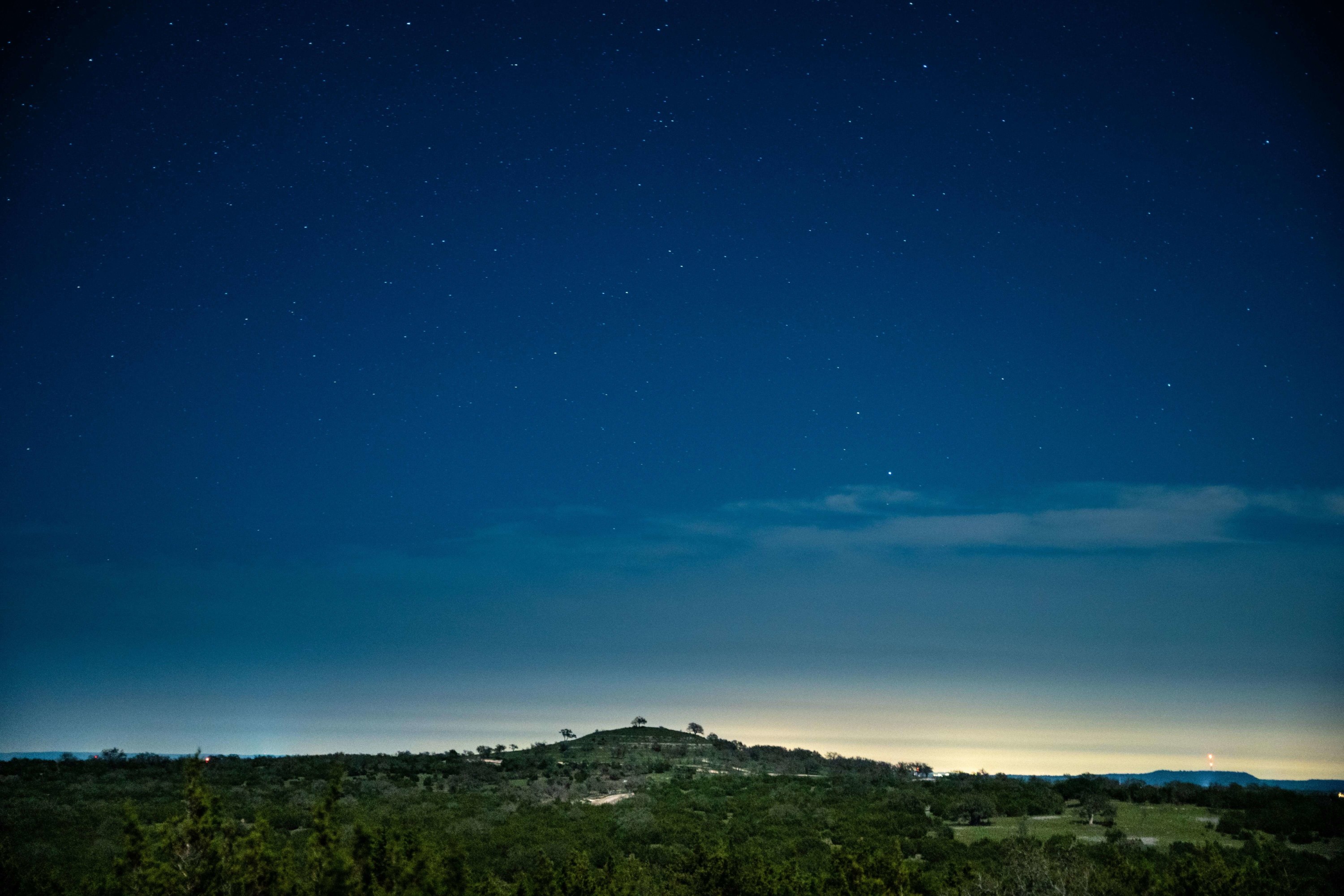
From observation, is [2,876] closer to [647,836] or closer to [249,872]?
[249,872]

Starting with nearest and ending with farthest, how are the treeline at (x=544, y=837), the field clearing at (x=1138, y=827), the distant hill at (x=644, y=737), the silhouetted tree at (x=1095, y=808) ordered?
the treeline at (x=544, y=837) < the field clearing at (x=1138, y=827) < the silhouetted tree at (x=1095, y=808) < the distant hill at (x=644, y=737)

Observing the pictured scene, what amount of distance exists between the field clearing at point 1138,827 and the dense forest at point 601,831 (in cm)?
44

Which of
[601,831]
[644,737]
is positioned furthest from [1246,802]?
[644,737]

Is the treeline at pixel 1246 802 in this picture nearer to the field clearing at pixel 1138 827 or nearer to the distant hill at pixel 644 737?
the field clearing at pixel 1138 827

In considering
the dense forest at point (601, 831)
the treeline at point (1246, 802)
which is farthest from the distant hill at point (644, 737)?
the treeline at point (1246, 802)

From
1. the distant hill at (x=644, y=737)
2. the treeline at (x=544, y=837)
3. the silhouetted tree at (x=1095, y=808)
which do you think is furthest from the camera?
the distant hill at (x=644, y=737)

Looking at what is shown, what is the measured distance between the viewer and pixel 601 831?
40.3m

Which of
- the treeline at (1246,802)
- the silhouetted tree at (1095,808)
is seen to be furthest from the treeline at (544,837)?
the silhouetted tree at (1095,808)

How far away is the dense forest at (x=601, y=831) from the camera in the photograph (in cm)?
1469

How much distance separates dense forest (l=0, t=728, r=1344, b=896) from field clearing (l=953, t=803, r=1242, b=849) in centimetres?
44

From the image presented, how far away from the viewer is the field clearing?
3725 cm

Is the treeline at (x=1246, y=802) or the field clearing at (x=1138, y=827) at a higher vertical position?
the treeline at (x=1246, y=802)

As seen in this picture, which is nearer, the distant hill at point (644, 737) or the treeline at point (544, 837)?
the treeline at point (544, 837)

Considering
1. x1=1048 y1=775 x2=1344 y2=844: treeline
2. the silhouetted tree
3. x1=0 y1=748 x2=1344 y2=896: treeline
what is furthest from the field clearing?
x1=0 y1=748 x2=1344 y2=896: treeline
